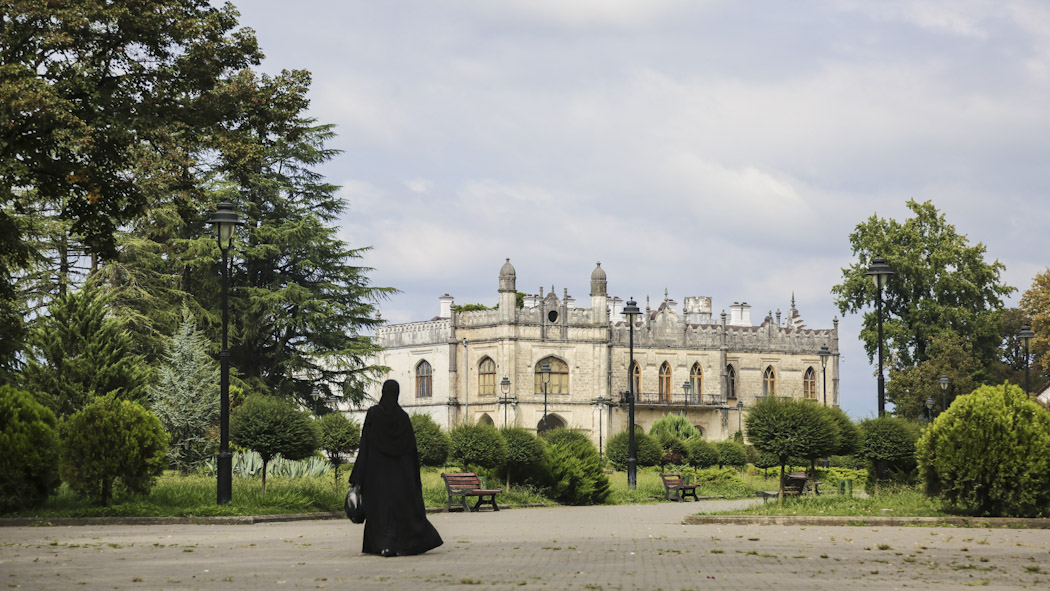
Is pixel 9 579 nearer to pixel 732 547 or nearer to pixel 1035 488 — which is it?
pixel 732 547

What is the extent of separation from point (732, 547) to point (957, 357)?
138 feet

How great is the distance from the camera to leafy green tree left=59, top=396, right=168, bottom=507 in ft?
61.2

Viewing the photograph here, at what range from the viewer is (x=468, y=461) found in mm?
26078

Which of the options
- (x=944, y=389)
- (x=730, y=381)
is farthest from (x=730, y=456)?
(x=730, y=381)

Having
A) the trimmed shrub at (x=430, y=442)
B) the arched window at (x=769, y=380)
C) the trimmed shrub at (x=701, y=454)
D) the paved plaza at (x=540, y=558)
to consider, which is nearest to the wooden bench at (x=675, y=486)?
the trimmed shrub at (x=430, y=442)

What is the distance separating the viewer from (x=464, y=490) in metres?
22.5

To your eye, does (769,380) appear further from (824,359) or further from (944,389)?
(944,389)

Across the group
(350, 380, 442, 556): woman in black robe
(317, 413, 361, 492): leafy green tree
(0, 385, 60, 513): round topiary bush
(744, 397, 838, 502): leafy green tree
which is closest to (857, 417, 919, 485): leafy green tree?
(744, 397, 838, 502): leafy green tree

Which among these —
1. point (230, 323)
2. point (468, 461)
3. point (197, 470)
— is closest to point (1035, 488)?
point (468, 461)

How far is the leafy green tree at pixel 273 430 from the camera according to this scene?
21.9 meters

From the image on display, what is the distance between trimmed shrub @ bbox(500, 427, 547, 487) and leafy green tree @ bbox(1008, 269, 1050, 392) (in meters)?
35.9

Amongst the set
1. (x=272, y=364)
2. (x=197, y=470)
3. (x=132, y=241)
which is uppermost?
(x=132, y=241)

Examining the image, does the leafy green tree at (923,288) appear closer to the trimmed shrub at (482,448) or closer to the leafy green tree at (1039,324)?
the leafy green tree at (1039,324)

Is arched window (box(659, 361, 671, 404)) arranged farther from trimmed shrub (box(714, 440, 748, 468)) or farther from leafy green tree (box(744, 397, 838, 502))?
leafy green tree (box(744, 397, 838, 502))
